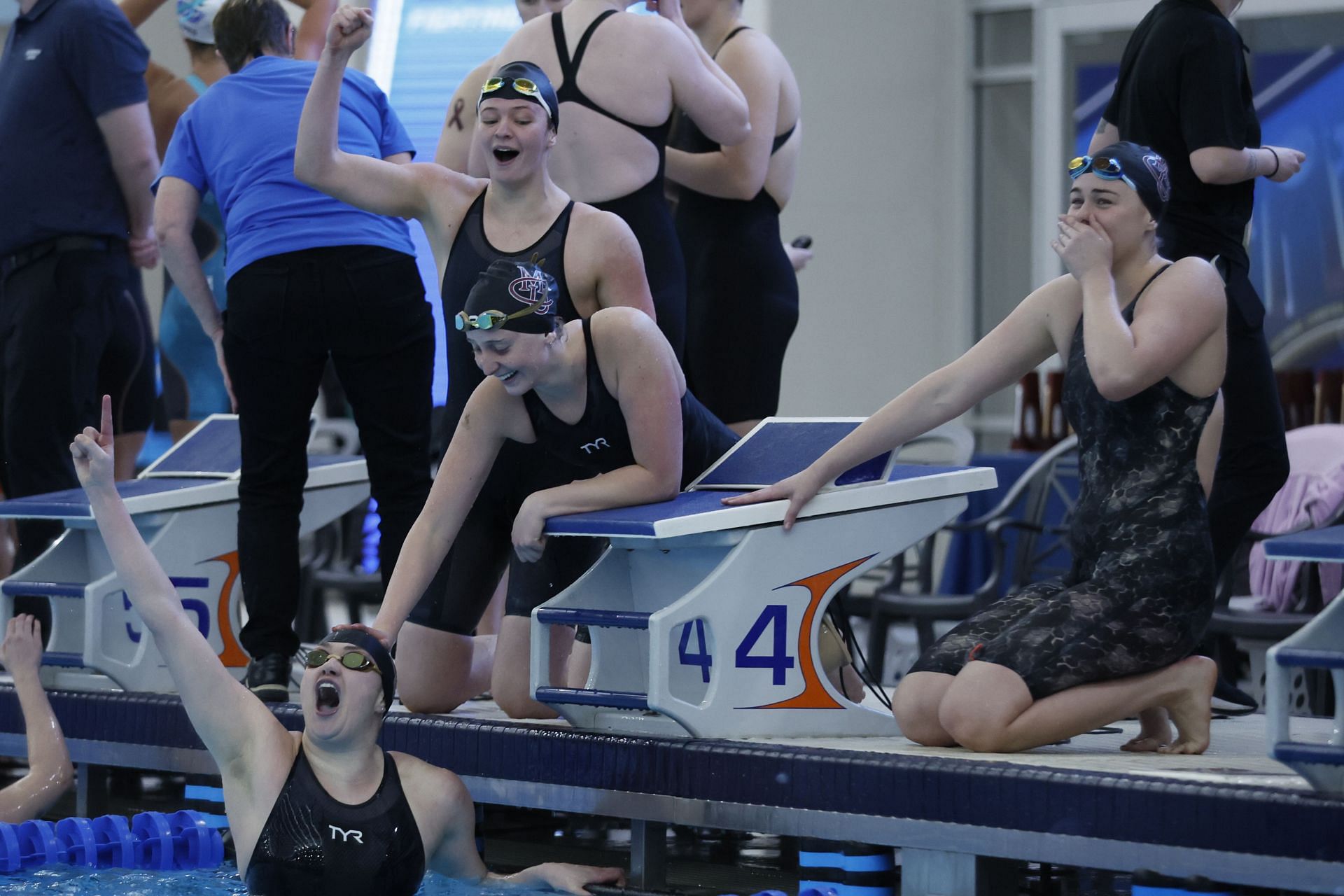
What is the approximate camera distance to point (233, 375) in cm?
426

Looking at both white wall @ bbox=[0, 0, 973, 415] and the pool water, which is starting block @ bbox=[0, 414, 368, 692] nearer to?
the pool water

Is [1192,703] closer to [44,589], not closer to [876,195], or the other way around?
[44,589]

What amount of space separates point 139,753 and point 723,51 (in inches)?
87.7

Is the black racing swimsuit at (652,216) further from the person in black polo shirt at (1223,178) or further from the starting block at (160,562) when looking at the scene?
the starting block at (160,562)

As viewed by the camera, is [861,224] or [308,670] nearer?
[308,670]

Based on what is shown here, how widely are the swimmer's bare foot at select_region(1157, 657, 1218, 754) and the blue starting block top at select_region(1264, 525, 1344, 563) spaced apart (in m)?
0.46

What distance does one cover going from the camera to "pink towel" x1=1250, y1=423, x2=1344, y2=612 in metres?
4.95

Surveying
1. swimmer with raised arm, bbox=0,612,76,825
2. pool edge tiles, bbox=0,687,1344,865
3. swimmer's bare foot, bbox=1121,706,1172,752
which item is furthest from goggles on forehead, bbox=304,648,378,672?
swimmer's bare foot, bbox=1121,706,1172,752

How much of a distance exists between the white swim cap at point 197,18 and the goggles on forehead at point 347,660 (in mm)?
2359

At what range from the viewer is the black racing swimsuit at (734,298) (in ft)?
14.5

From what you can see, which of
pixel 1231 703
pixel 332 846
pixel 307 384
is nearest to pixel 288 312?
pixel 307 384

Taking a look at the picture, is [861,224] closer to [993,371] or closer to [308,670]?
[993,371]

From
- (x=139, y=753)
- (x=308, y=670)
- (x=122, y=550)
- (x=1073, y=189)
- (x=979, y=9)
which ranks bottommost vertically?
(x=139, y=753)

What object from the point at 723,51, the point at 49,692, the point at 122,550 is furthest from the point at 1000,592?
the point at 122,550
